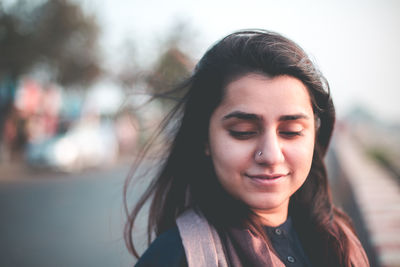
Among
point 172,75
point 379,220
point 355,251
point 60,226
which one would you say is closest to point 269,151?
point 355,251

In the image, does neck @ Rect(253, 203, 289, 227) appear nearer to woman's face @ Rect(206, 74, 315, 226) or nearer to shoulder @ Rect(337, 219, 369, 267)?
woman's face @ Rect(206, 74, 315, 226)

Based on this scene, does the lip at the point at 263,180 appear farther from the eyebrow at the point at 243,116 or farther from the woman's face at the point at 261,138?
the eyebrow at the point at 243,116

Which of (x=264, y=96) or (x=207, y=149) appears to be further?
(x=207, y=149)

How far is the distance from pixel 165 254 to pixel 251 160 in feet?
1.67

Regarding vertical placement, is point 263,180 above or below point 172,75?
below

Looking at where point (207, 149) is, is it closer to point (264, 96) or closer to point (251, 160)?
point (251, 160)

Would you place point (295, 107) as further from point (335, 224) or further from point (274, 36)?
point (335, 224)

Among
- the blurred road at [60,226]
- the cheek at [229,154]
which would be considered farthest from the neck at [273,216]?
the blurred road at [60,226]

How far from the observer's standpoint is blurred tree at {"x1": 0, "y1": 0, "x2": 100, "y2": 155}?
41.1 feet

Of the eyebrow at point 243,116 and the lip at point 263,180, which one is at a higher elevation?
the eyebrow at point 243,116

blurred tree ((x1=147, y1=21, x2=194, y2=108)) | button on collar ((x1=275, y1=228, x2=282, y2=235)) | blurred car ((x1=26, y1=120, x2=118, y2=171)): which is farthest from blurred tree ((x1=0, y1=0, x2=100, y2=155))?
button on collar ((x1=275, y1=228, x2=282, y2=235))

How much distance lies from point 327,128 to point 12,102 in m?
17.2

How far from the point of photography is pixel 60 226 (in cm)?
549

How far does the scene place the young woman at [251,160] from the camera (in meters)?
1.21
